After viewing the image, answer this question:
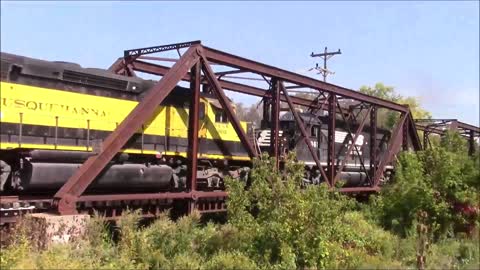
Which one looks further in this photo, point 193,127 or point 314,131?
point 314,131

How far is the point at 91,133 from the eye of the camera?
14.5 meters

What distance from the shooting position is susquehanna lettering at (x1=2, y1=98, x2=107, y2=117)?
12.7 meters

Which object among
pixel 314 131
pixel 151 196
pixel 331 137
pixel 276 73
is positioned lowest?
pixel 151 196

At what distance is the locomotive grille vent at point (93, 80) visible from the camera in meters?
14.1

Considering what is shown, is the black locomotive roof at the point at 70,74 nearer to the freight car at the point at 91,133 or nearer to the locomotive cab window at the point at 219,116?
the freight car at the point at 91,133

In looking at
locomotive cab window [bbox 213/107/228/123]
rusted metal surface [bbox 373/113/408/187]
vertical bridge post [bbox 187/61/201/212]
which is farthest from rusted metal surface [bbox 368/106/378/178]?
vertical bridge post [bbox 187/61/201/212]

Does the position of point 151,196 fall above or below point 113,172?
below

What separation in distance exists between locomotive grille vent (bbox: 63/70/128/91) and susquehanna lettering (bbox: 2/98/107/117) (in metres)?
0.73

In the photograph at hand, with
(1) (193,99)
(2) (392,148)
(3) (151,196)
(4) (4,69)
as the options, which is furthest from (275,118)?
(2) (392,148)

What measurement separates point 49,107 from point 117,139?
1.99m

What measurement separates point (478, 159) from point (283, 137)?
7.88 metres

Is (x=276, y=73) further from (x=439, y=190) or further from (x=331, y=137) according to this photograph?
(x=439, y=190)

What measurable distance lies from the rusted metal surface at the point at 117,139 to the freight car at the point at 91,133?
37cm

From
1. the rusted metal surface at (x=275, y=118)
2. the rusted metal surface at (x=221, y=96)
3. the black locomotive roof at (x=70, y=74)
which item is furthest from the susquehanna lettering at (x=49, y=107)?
the rusted metal surface at (x=275, y=118)
